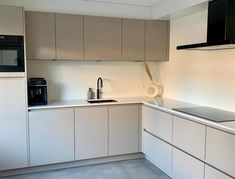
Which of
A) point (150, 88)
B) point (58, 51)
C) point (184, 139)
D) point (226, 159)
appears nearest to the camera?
point (226, 159)

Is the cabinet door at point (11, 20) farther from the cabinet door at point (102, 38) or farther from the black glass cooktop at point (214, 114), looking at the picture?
the black glass cooktop at point (214, 114)

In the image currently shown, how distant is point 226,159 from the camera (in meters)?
2.24

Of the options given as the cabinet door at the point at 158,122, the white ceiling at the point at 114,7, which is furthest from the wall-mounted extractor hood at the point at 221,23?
the cabinet door at the point at 158,122

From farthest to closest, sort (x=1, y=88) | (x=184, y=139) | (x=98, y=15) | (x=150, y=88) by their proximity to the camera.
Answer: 1. (x=150, y=88)
2. (x=98, y=15)
3. (x=1, y=88)
4. (x=184, y=139)

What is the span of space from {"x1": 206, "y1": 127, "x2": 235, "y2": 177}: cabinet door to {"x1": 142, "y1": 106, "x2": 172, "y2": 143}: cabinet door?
0.69 meters

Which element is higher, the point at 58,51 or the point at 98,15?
the point at 98,15

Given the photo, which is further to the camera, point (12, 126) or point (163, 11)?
point (163, 11)

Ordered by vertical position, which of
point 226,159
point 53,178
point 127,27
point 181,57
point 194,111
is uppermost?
point 127,27

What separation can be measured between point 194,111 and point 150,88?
135cm

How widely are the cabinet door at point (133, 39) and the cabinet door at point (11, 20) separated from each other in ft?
4.84

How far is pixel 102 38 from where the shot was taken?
12.2 feet

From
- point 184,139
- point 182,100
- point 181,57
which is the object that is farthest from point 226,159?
point 181,57

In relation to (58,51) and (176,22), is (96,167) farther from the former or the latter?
(176,22)

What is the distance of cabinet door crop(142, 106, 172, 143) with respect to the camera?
312 cm
